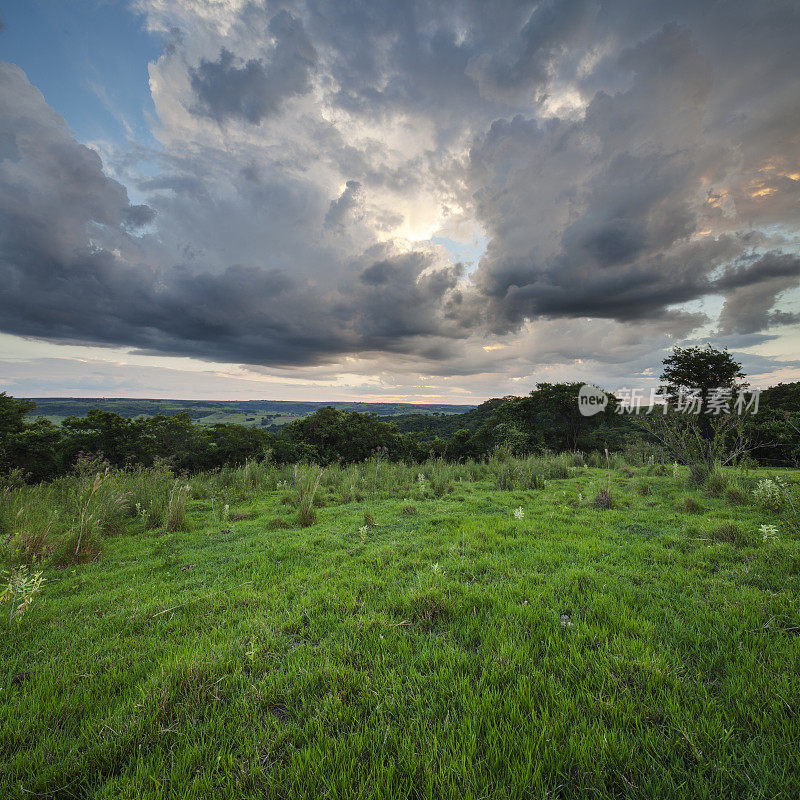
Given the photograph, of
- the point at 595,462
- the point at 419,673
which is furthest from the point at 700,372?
the point at 419,673

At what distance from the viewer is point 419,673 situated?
8.27 ft

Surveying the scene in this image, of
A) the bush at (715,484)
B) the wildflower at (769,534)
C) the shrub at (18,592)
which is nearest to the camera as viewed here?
the shrub at (18,592)

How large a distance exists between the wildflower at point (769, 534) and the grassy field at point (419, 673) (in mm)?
174

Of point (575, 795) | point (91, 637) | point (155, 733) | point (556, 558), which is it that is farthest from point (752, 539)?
point (91, 637)

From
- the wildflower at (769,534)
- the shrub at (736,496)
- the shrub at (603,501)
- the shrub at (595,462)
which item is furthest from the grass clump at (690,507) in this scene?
the shrub at (595,462)

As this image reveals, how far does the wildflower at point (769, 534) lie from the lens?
4.57 m

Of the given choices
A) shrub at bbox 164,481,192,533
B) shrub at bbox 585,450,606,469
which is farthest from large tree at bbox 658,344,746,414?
shrub at bbox 164,481,192,533

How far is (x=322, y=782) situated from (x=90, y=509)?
8791 mm

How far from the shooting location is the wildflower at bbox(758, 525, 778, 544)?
457 cm

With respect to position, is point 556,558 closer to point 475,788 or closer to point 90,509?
point 475,788

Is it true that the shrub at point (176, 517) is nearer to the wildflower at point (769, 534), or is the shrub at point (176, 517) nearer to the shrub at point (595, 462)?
the wildflower at point (769, 534)

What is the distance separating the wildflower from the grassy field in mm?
174

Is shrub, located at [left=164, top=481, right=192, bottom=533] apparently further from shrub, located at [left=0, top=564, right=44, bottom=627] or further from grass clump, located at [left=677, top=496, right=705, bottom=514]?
grass clump, located at [left=677, top=496, right=705, bottom=514]

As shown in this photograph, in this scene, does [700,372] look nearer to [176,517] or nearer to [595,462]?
[595,462]
